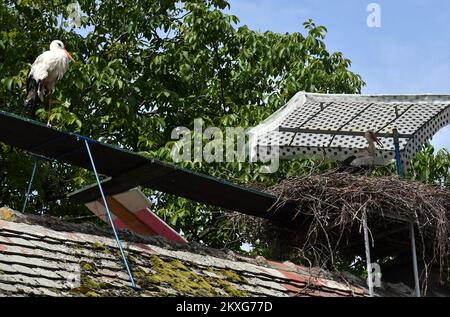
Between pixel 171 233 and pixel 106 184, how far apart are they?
7.57ft

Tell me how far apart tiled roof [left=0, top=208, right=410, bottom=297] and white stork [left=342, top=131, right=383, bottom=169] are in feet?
7.67

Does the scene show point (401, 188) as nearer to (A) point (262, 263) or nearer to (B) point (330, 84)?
(A) point (262, 263)

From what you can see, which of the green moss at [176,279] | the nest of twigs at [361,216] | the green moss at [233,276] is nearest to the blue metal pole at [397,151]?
the nest of twigs at [361,216]

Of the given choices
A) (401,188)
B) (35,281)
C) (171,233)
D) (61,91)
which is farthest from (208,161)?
(35,281)

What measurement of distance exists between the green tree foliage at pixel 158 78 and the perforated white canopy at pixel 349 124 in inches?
137

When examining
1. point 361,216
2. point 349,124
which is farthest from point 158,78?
point 361,216

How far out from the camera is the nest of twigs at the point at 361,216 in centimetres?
1127

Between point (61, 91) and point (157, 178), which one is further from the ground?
point (61, 91)

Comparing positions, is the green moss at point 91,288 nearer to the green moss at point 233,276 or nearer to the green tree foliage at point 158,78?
the green moss at point 233,276

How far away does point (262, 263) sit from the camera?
10.5m

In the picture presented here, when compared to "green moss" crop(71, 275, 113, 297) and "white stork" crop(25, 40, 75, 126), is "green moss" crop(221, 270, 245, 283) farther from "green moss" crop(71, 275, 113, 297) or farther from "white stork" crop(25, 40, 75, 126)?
"white stork" crop(25, 40, 75, 126)

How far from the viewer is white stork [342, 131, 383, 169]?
1266 cm

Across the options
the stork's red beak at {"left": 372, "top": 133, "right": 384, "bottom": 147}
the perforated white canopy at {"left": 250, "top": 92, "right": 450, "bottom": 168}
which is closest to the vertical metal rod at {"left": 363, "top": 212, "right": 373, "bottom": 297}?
the perforated white canopy at {"left": 250, "top": 92, "right": 450, "bottom": 168}
